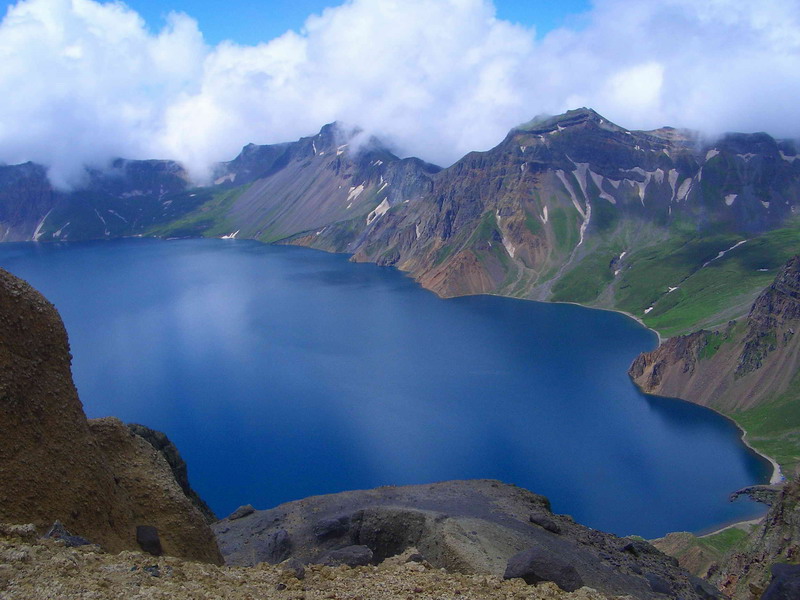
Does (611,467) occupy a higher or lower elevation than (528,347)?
lower

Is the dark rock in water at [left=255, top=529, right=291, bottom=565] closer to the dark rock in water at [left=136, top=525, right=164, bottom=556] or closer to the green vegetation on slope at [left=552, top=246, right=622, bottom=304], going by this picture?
the dark rock in water at [left=136, top=525, right=164, bottom=556]

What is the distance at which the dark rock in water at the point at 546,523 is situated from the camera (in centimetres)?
3206

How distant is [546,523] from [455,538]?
7.41 m

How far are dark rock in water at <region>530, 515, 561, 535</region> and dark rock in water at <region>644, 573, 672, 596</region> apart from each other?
539 centimetres

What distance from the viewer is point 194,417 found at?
7981cm

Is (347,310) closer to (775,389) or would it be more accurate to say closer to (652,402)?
(652,402)

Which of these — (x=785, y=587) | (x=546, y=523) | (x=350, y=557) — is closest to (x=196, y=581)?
(x=350, y=557)

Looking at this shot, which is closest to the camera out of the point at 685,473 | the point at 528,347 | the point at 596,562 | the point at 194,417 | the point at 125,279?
the point at 596,562

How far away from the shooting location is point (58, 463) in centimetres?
1756

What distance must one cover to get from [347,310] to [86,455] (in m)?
135

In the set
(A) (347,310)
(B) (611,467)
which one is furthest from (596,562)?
(A) (347,310)

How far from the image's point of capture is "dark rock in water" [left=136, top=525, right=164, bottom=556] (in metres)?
18.6

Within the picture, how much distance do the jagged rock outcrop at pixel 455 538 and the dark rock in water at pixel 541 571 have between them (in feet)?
0.19

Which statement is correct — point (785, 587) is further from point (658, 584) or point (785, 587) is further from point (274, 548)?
point (274, 548)
